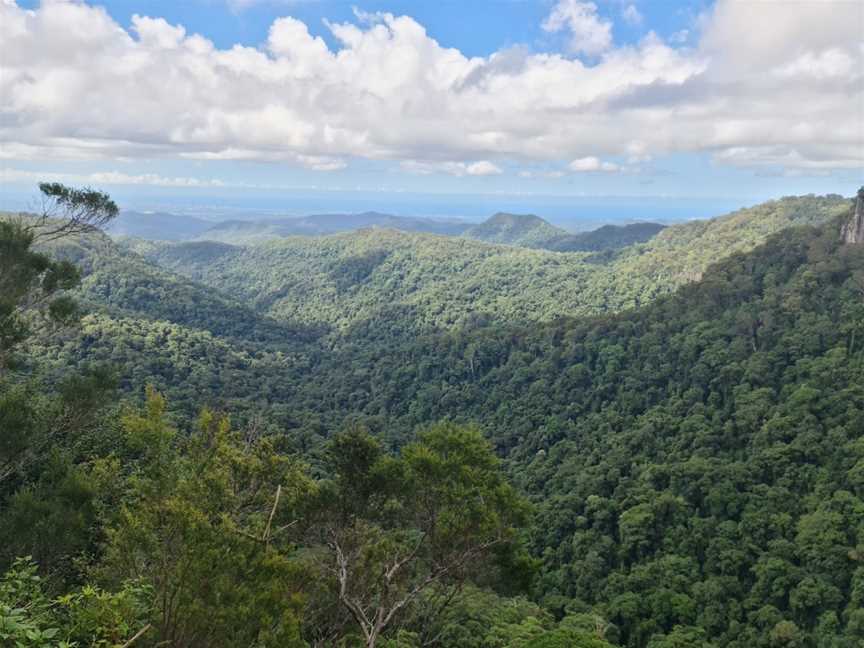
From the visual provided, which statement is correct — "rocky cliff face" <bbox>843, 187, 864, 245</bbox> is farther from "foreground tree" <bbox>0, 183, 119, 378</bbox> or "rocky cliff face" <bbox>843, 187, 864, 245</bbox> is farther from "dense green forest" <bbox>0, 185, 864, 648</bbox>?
"foreground tree" <bbox>0, 183, 119, 378</bbox>

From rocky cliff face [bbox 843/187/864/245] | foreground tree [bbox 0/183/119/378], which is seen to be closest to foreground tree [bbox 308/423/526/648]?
foreground tree [bbox 0/183/119/378]

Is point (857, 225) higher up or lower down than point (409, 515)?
higher up

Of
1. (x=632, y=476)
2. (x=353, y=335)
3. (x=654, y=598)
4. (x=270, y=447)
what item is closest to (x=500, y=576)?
(x=270, y=447)

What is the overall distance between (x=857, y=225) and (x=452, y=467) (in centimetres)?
6924

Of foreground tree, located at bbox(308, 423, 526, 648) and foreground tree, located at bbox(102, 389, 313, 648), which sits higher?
foreground tree, located at bbox(102, 389, 313, 648)

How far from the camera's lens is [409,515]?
12898 millimetres

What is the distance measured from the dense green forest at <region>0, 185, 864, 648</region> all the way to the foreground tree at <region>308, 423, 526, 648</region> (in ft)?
0.19

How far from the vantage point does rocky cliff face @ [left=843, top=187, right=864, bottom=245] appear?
62.8m

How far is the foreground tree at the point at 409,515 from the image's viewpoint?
1140 centimetres

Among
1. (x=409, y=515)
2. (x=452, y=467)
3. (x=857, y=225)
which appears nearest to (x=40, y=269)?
(x=409, y=515)

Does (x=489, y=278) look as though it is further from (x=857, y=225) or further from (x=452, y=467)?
(x=452, y=467)

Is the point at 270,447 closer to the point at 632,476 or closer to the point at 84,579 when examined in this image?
the point at 84,579

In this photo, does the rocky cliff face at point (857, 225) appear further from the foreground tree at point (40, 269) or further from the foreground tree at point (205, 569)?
the foreground tree at point (205, 569)

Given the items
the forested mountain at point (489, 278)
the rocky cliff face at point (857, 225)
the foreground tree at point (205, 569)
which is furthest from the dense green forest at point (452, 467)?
the forested mountain at point (489, 278)
